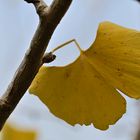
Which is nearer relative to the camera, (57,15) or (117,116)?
(57,15)

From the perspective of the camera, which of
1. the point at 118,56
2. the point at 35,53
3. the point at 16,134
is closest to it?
the point at 35,53

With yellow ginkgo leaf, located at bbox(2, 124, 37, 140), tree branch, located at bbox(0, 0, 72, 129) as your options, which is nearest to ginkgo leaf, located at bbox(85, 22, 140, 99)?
tree branch, located at bbox(0, 0, 72, 129)

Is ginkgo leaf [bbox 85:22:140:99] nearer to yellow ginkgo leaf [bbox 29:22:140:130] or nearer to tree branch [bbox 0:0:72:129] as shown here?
yellow ginkgo leaf [bbox 29:22:140:130]

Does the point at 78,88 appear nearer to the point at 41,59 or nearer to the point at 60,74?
the point at 60,74

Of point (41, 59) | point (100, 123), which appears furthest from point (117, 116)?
point (41, 59)

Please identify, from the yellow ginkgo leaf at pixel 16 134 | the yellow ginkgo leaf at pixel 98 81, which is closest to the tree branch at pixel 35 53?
the yellow ginkgo leaf at pixel 98 81

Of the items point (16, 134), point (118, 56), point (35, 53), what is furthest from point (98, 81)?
point (16, 134)

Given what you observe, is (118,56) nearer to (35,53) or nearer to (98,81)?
(98,81)
